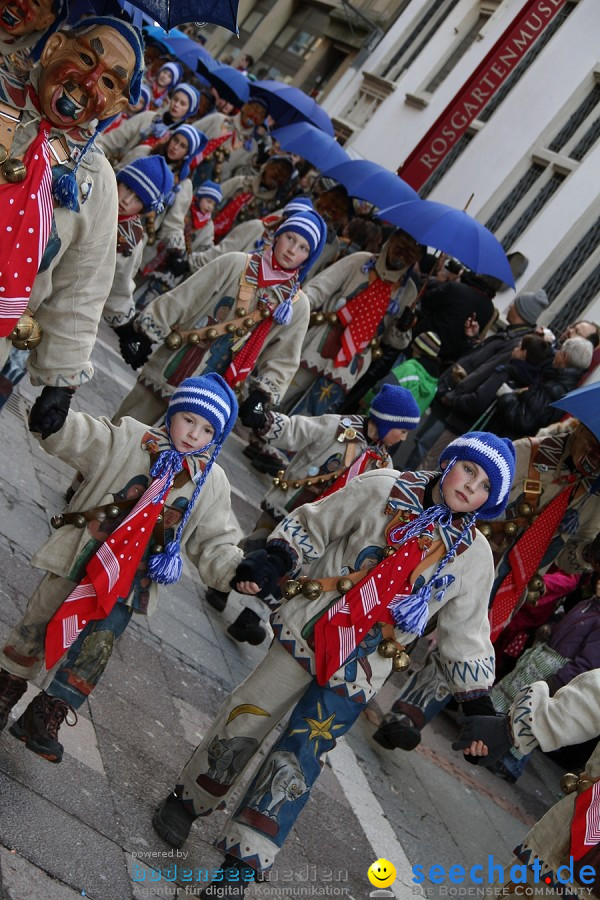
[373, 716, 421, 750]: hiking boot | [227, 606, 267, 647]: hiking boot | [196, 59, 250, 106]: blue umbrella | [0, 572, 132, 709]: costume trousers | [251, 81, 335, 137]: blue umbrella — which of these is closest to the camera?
[0, 572, 132, 709]: costume trousers

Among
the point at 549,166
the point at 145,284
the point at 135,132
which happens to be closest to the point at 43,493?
the point at 145,284

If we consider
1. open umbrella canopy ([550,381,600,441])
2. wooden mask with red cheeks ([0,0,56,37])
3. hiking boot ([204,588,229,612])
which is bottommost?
hiking boot ([204,588,229,612])

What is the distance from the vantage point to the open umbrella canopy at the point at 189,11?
3764 mm

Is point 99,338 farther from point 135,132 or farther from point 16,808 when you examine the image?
point 16,808

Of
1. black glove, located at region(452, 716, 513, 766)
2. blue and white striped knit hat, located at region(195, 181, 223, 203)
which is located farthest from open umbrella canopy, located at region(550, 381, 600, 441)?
blue and white striped knit hat, located at region(195, 181, 223, 203)

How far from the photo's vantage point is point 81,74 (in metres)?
3.60

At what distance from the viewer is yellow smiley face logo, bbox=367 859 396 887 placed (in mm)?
5074

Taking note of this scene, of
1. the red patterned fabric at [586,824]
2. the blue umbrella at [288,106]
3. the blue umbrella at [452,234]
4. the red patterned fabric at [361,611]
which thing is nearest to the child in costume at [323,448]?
the red patterned fabric at [361,611]

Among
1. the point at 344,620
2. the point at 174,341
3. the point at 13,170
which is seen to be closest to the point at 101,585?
the point at 344,620

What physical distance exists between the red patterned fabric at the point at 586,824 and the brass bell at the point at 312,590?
1.18 meters

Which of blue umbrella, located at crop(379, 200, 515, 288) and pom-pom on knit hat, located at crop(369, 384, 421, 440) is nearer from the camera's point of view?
pom-pom on knit hat, located at crop(369, 384, 421, 440)

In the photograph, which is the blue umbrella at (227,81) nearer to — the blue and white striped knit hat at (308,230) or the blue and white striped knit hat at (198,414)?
the blue and white striped knit hat at (308,230)

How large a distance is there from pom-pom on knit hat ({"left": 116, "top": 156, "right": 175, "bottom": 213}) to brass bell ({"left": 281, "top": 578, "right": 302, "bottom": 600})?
10.9 feet

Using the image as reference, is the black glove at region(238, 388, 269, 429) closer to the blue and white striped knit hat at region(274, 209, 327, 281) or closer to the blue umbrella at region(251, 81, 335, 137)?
the blue and white striped knit hat at region(274, 209, 327, 281)
